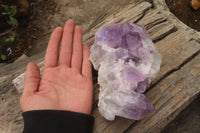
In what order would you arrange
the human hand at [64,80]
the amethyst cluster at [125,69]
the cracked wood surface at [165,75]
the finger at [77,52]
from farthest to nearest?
the finger at [77,52] → the cracked wood surface at [165,75] → the human hand at [64,80] → the amethyst cluster at [125,69]

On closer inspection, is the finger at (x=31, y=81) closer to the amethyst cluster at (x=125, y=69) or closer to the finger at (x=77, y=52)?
the finger at (x=77, y=52)

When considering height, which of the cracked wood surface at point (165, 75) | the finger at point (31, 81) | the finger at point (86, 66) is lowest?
the cracked wood surface at point (165, 75)

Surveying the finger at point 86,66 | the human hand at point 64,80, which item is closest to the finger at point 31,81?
the human hand at point 64,80

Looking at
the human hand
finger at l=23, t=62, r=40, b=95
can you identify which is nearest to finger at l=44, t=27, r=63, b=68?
the human hand

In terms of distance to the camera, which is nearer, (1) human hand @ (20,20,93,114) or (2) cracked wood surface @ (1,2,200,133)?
(1) human hand @ (20,20,93,114)

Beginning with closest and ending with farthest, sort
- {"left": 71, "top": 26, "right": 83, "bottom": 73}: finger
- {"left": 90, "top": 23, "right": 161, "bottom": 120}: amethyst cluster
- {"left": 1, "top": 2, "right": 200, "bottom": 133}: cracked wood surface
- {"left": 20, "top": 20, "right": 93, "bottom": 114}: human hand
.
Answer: {"left": 90, "top": 23, "right": 161, "bottom": 120}: amethyst cluster < {"left": 20, "top": 20, "right": 93, "bottom": 114}: human hand < {"left": 1, "top": 2, "right": 200, "bottom": 133}: cracked wood surface < {"left": 71, "top": 26, "right": 83, "bottom": 73}: finger

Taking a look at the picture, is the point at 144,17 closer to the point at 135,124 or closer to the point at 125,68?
the point at 125,68

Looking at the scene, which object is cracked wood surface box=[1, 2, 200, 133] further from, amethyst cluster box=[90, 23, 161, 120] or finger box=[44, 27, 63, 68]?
finger box=[44, 27, 63, 68]

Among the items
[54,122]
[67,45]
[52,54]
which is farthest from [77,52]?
[54,122]

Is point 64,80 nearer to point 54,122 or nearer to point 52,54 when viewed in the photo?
point 52,54
